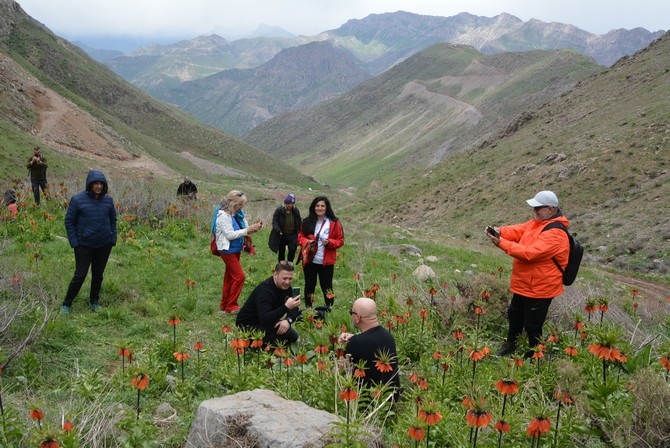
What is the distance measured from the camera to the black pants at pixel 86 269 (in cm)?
685

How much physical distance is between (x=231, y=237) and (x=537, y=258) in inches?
162

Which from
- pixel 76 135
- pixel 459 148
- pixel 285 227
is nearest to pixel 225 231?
pixel 285 227

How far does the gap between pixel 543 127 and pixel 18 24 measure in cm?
6076

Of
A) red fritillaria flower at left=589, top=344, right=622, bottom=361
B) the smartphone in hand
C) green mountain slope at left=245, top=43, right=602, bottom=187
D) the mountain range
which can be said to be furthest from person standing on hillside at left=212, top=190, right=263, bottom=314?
green mountain slope at left=245, top=43, right=602, bottom=187

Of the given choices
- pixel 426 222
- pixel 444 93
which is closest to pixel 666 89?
pixel 426 222

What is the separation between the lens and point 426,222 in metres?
32.3

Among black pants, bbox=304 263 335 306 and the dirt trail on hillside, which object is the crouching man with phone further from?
the dirt trail on hillside

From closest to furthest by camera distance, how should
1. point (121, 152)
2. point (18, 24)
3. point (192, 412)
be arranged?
point (192, 412) < point (121, 152) < point (18, 24)

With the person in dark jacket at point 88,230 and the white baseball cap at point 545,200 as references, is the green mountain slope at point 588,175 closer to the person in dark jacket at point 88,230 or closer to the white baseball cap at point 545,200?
the white baseball cap at point 545,200

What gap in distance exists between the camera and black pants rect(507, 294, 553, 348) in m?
5.65

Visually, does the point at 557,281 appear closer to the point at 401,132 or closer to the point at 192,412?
the point at 192,412

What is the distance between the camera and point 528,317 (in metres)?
5.71

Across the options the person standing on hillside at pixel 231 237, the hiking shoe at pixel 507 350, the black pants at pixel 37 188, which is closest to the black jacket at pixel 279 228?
the person standing on hillside at pixel 231 237

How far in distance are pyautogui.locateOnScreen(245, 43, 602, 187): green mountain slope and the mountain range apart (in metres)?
0.61
